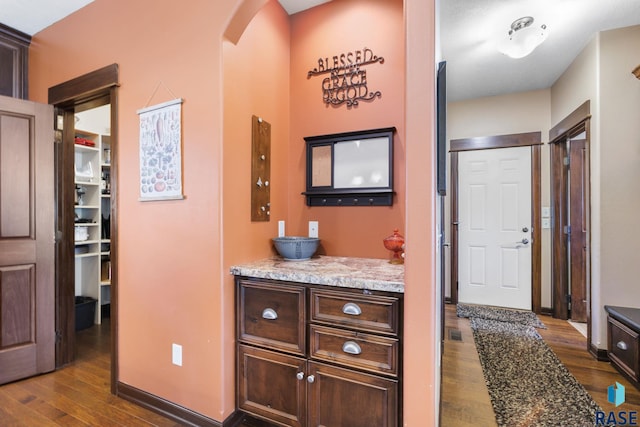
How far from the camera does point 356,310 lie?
1.39 meters

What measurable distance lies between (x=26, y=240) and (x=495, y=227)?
4.77m

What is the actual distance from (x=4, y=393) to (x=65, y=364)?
1.30 feet

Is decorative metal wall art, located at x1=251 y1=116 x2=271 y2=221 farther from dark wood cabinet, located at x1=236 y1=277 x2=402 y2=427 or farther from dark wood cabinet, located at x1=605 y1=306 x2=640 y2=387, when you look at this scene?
dark wood cabinet, located at x1=605 y1=306 x2=640 y2=387

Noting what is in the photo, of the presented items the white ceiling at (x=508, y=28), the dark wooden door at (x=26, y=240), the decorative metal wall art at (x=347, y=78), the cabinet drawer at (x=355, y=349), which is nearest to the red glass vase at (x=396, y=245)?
the cabinet drawer at (x=355, y=349)

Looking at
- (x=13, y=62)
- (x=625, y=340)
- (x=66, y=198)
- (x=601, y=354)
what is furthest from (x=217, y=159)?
(x=601, y=354)

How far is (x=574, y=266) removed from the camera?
3430 millimetres

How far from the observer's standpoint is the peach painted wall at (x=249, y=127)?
1.68 metres

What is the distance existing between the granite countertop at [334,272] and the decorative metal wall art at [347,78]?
1.12 m

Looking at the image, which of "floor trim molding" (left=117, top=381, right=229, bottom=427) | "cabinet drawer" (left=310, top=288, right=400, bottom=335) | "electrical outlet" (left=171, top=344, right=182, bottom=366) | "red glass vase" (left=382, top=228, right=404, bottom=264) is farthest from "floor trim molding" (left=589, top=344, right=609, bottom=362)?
"electrical outlet" (left=171, top=344, right=182, bottom=366)

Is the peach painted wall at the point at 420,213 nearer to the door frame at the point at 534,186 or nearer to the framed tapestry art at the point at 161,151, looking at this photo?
the framed tapestry art at the point at 161,151

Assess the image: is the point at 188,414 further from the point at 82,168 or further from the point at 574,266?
the point at 574,266

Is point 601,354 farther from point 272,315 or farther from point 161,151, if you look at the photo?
point 161,151

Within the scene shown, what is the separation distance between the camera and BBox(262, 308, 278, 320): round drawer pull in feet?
5.22

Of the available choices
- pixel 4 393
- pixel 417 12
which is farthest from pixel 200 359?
pixel 417 12
